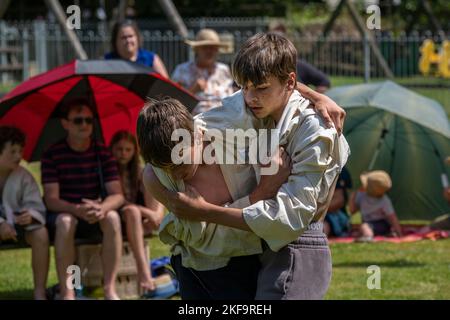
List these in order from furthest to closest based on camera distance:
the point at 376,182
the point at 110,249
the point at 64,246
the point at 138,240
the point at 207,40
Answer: the point at 207,40 < the point at 376,182 < the point at 138,240 < the point at 110,249 < the point at 64,246

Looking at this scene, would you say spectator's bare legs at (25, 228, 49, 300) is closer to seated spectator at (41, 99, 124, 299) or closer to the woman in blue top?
seated spectator at (41, 99, 124, 299)

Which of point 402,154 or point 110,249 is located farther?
point 402,154

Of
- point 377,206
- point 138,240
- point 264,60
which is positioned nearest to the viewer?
point 264,60

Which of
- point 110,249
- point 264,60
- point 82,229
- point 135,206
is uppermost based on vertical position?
point 264,60

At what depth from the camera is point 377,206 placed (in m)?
10.0

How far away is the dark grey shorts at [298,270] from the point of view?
3641 millimetres

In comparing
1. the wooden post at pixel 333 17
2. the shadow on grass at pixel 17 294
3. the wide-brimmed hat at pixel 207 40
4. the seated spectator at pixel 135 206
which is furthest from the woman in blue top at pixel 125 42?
the wooden post at pixel 333 17

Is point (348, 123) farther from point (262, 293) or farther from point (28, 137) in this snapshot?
point (262, 293)

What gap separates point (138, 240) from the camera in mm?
7324

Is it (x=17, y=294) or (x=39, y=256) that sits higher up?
(x=39, y=256)

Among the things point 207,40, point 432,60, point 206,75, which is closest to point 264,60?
point 206,75

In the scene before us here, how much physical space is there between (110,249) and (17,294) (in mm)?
827

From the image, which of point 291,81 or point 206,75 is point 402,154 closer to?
point 206,75

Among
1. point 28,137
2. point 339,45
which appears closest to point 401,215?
point 28,137
